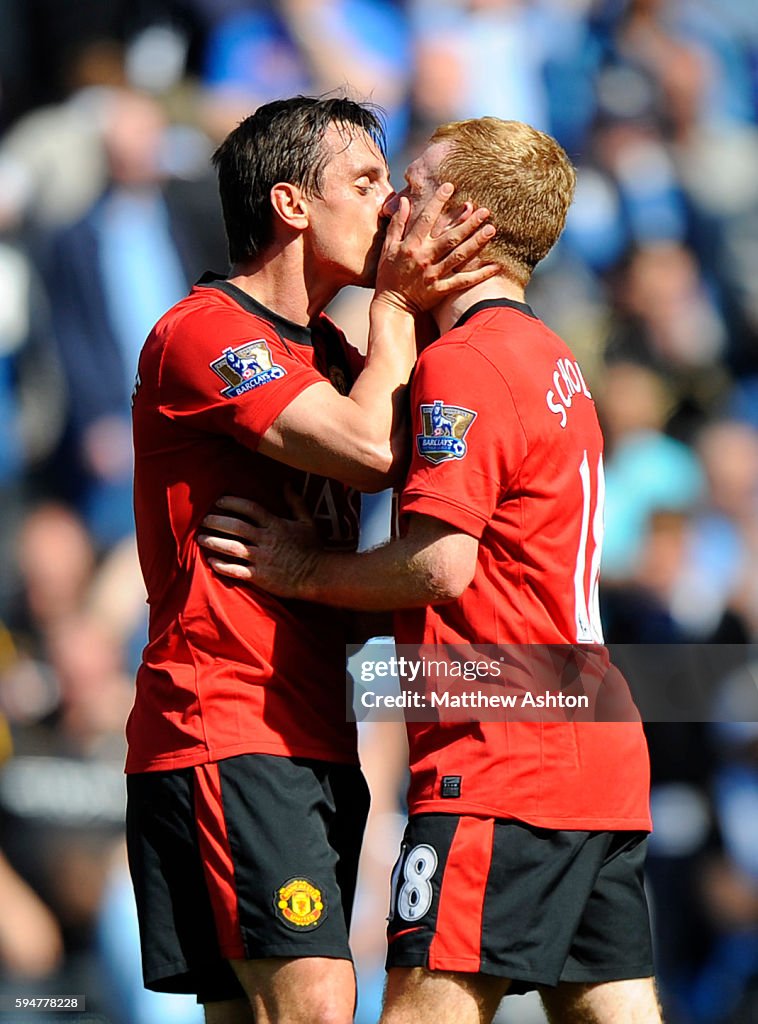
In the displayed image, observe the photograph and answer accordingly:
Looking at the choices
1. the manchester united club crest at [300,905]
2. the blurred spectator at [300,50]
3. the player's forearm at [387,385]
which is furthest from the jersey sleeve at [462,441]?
the blurred spectator at [300,50]

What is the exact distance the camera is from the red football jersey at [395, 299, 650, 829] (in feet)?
9.05

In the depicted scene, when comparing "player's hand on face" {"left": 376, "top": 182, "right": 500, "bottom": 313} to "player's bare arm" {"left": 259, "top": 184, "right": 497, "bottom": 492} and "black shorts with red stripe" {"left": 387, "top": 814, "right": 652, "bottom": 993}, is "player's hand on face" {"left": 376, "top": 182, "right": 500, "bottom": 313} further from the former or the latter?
"black shorts with red stripe" {"left": 387, "top": 814, "right": 652, "bottom": 993}

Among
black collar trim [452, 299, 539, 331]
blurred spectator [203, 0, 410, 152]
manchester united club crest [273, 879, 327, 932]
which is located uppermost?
blurred spectator [203, 0, 410, 152]

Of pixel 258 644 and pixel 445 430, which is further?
pixel 258 644

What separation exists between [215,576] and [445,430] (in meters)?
0.62

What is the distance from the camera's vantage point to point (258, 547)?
301cm

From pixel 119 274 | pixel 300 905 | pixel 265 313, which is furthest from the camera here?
pixel 119 274

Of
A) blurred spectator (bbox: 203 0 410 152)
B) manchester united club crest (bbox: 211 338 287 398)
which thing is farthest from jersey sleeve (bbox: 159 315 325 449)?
blurred spectator (bbox: 203 0 410 152)

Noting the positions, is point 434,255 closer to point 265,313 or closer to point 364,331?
point 265,313

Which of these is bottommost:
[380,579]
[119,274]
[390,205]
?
[380,579]

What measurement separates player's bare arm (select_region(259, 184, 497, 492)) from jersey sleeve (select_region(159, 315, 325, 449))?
0.04 m

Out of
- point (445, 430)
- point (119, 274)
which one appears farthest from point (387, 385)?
point (119, 274)

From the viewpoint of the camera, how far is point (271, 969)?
283cm

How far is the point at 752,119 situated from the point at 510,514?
406 centimetres
